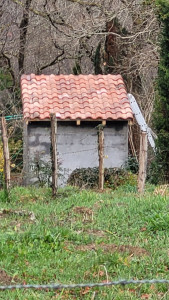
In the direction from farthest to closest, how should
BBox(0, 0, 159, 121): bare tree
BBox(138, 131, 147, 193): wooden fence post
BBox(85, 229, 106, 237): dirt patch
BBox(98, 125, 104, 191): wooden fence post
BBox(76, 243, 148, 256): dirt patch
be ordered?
1. BBox(0, 0, 159, 121): bare tree
2. BBox(98, 125, 104, 191): wooden fence post
3. BBox(138, 131, 147, 193): wooden fence post
4. BBox(85, 229, 106, 237): dirt patch
5. BBox(76, 243, 148, 256): dirt patch

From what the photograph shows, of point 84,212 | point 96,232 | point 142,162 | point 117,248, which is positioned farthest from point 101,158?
point 117,248

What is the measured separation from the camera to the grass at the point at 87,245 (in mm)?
5090

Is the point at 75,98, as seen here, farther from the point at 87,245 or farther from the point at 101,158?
the point at 87,245

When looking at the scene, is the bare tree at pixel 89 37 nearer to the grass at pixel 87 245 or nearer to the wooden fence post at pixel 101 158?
the wooden fence post at pixel 101 158

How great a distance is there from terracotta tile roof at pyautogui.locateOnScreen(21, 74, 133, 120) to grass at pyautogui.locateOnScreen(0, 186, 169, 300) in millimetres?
7145

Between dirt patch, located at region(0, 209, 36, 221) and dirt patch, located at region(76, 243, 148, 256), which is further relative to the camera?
dirt patch, located at region(0, 209, 36, 221)

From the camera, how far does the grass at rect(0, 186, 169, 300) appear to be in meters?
5.09

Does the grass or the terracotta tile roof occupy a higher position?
the terracotta tile roof

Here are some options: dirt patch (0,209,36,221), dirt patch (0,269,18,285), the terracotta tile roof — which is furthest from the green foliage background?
dirt patch (0,269,18,285)

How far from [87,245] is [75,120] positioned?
956cm

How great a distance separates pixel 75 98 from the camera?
53.7 ft

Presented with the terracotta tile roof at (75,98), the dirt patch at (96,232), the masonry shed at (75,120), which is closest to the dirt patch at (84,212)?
the dirt patch at (96,232)

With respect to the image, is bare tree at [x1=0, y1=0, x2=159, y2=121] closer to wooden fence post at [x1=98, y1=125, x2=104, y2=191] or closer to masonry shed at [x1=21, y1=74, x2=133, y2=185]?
masonry shed at [x1=21, y1=74, x2=133, y2=185]

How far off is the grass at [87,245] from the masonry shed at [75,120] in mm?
7089
